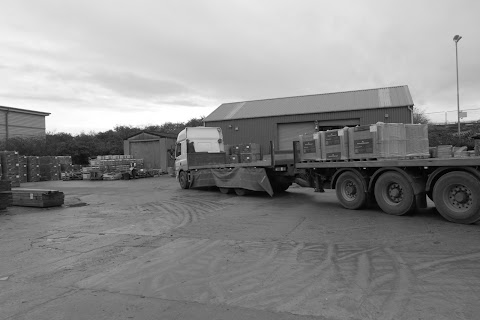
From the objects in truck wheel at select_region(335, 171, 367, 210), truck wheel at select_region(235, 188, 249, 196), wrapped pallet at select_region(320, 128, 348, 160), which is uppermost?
wrapped pallet at select_region(320, 128, 348, 160)

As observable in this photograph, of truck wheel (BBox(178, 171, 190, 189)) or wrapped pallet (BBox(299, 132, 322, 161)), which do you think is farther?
truck wheel (BBox(178, 171, 190, 189))

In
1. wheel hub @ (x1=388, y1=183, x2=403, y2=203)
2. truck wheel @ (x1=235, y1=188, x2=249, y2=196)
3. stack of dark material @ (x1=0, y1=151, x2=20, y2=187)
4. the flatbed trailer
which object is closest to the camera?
the flatbed trailer

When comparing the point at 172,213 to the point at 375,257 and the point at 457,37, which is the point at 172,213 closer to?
the point at 375,257

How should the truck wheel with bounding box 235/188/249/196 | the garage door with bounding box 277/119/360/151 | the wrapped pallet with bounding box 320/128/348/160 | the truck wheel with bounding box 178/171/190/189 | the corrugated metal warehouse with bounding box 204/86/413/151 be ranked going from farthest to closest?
the garage door with bounding box 277/119/360/151, the corrugated metal warehouse with bounding box 204/86/413/151, the truck wheel with bounding box 178/171/190/189, the truck wheel with bounding box 235/188/249/196, the wrapped pallet with bounding box 320/128/348/160

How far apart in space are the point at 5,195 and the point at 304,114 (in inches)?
935

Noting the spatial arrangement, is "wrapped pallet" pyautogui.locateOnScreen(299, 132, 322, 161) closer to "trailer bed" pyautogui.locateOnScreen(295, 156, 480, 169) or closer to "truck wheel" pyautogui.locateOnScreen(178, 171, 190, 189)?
"trailer bed" pyautogui.locateOnScreen(295, 156, 480, 169)

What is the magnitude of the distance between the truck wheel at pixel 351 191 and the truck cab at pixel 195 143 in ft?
31.3

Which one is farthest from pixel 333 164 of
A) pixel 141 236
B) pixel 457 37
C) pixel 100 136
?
pixel 100 136

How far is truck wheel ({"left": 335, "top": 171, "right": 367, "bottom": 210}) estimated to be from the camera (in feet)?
34.8

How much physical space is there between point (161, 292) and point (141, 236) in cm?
371

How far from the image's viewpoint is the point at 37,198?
45.2 ft

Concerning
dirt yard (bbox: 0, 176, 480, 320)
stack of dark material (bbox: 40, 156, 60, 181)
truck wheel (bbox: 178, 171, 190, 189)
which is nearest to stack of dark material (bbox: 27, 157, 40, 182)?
stack of dark material (bbox: 40, 156, 60, 181)

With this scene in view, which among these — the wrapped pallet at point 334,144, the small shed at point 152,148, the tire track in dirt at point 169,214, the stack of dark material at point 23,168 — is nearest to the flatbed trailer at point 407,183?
the wrapped pallet at point 334,144

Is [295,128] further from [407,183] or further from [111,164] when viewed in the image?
[407,183]
